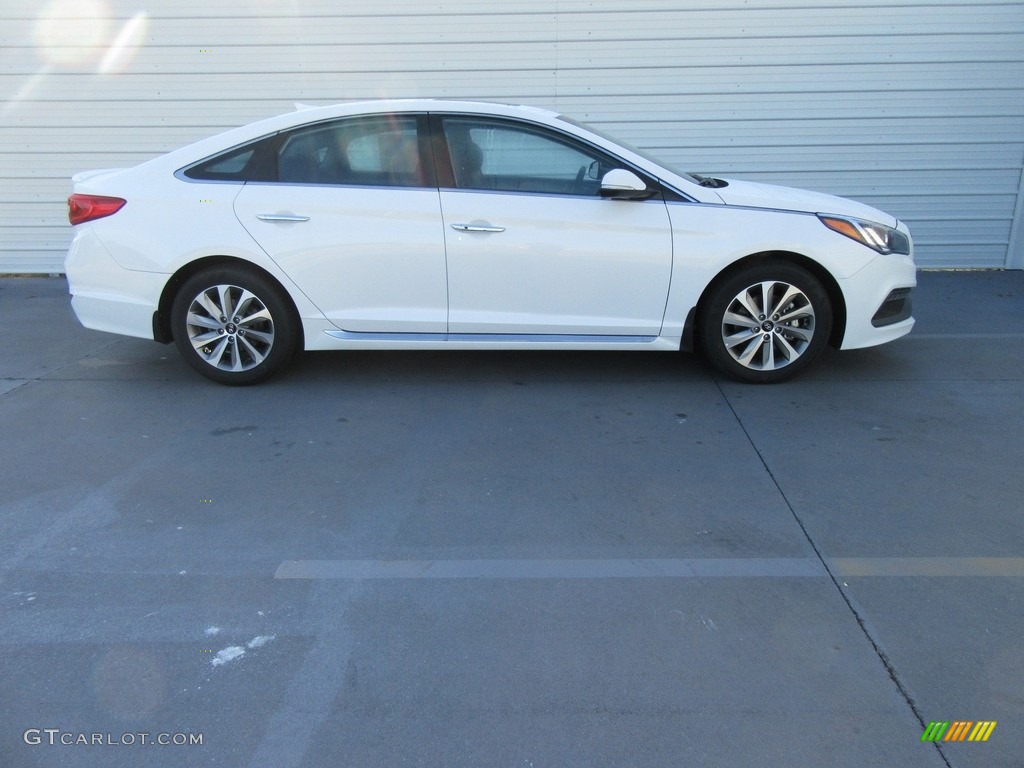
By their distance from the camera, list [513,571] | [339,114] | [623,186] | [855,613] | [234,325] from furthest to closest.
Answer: [234,325], [339,114], [623,186], [513,571], [855,613]

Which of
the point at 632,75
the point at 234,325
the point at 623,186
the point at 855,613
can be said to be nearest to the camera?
the point at 855,613

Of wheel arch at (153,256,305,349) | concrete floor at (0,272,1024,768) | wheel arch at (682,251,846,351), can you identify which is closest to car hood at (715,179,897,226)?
wheel arch at (682,251,846,351)

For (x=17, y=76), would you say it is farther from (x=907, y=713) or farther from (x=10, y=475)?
(x=907, y=713)

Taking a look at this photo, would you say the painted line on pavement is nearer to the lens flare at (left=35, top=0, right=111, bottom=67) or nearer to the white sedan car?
the white sedan car

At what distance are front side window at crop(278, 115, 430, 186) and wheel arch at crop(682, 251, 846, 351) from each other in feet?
6.07

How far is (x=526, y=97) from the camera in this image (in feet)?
26.7

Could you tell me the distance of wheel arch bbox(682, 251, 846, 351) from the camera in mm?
4891

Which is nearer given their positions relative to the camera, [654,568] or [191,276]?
[654,568]

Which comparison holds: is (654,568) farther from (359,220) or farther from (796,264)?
(359,220)

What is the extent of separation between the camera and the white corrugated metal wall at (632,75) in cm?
788

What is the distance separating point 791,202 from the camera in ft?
16.2

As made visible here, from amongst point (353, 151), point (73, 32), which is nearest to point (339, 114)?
point (353, 151)

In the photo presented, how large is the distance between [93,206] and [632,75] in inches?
205

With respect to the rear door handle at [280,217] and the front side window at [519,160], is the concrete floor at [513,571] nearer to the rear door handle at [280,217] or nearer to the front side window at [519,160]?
the rear door handle at [280,217]
